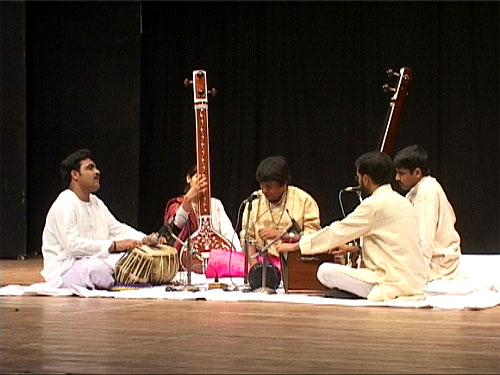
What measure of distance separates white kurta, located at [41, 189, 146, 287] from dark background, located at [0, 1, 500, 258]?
8.81 ft

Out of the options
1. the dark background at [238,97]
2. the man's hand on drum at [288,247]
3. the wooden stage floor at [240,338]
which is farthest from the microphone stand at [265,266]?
the dark background at [238,97]

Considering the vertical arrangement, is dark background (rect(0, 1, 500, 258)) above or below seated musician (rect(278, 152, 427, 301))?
above

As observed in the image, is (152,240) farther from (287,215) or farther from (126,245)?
(287,215)

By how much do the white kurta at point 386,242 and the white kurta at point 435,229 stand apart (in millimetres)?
645

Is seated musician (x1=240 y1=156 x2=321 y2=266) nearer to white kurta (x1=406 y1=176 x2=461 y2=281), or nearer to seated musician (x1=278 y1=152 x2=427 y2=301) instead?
white kurta (x1=406 y1=176 x2=461 y2=281)

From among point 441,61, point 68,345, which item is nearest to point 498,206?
point 441,61

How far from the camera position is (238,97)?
9016 mm

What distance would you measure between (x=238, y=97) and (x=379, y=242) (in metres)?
4.08

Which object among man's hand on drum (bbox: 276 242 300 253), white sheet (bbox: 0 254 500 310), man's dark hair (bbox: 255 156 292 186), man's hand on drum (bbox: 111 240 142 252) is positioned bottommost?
white sheet (bbox: 0 254 500 310)

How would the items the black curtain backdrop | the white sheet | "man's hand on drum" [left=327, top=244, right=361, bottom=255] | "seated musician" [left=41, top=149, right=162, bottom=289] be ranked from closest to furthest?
the white sheet < "man's hand on drum" [left=327, top=244, right=361, bottom=255] < "seated musician" [left=41, top=149, right=162, bottom=289] < the black curtain backdrop

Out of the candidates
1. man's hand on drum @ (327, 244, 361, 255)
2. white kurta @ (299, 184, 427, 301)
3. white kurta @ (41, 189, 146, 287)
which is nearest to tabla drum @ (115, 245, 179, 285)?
white kurta @ (41, 189, 146, 287)

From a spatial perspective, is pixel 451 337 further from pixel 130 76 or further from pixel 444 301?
pixel 130 76

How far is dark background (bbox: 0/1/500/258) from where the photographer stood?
8289mm

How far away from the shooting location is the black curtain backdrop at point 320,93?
825 cm
